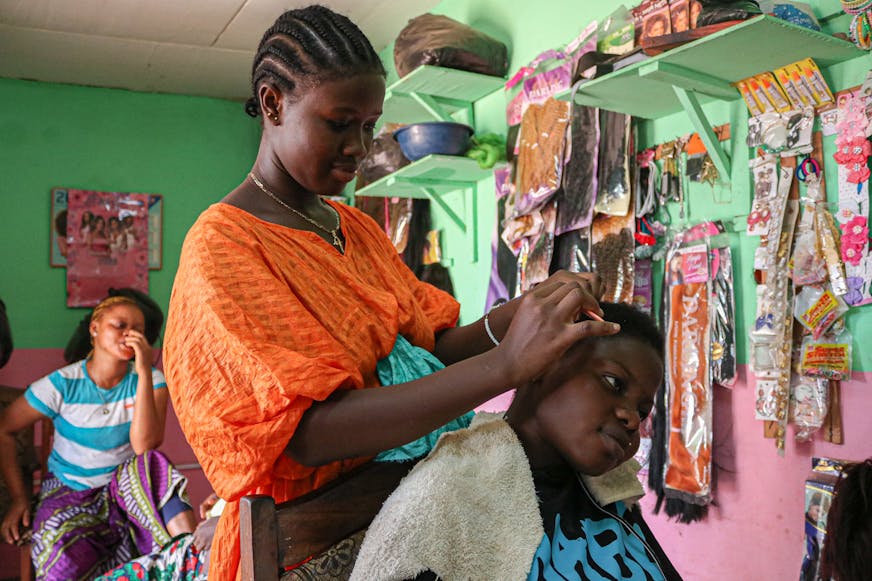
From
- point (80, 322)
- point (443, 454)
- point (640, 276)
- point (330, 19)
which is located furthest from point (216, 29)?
point (443, 454)

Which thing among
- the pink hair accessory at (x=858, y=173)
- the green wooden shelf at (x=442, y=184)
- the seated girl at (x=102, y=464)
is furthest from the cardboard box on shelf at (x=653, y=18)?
the seated girl at (x=102, y=464)

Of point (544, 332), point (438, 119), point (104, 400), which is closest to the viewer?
point (544, 332)

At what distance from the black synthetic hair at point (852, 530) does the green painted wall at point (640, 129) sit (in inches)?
25.0

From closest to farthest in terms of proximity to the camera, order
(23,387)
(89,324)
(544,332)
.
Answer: (544,332) < (89,324) < (23,387)

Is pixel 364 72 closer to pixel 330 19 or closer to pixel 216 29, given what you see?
pixel 330 19

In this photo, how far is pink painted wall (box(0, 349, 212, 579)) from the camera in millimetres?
4176

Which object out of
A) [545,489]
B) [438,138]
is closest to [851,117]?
[545,489]

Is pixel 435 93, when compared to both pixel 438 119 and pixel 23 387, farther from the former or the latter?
pixel 23 387

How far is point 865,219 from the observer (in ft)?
5.51

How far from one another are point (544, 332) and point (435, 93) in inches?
101

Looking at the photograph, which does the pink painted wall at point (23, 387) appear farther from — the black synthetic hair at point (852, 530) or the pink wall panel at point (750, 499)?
the black synthetic hair at point (852, 530)

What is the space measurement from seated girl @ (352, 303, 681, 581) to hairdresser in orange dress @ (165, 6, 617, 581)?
0.33 ft

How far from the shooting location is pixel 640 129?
2.38m

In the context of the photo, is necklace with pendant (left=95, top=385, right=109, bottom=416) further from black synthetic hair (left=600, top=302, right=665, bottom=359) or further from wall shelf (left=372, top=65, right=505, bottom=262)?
black synthetic hair (left=600, top=302, right=665, bottom=359)
